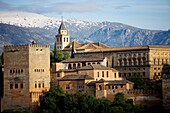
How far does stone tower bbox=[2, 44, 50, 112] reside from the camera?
94.1 metres

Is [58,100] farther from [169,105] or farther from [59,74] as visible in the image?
[169,105]

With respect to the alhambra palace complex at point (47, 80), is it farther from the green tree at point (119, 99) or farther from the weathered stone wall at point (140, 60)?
the weathered stone wall at point (140, 60)

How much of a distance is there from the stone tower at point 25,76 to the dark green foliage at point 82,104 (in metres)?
2.13

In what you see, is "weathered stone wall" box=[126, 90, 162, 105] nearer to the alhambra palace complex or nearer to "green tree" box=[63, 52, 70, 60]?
the alhambra palace complex

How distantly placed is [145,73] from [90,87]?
58.1 feet

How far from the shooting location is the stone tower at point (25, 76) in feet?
309

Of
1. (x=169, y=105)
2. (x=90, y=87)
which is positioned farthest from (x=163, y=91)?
(x=90, y=87)

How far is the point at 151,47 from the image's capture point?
361 feet


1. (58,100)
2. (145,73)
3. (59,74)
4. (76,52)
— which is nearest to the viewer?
(58,100)

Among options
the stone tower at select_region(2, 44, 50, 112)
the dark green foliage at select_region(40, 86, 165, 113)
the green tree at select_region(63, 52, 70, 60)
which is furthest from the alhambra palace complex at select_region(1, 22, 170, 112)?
the green tree at select_region(63, 52, 70, 60)

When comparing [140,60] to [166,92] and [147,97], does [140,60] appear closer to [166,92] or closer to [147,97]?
[147,97]

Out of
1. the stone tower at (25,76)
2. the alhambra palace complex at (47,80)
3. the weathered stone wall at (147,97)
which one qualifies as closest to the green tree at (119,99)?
the alhambra palace complex at (47,80)

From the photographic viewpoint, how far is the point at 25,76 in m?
94.8

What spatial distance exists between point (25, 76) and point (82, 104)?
11.0m
